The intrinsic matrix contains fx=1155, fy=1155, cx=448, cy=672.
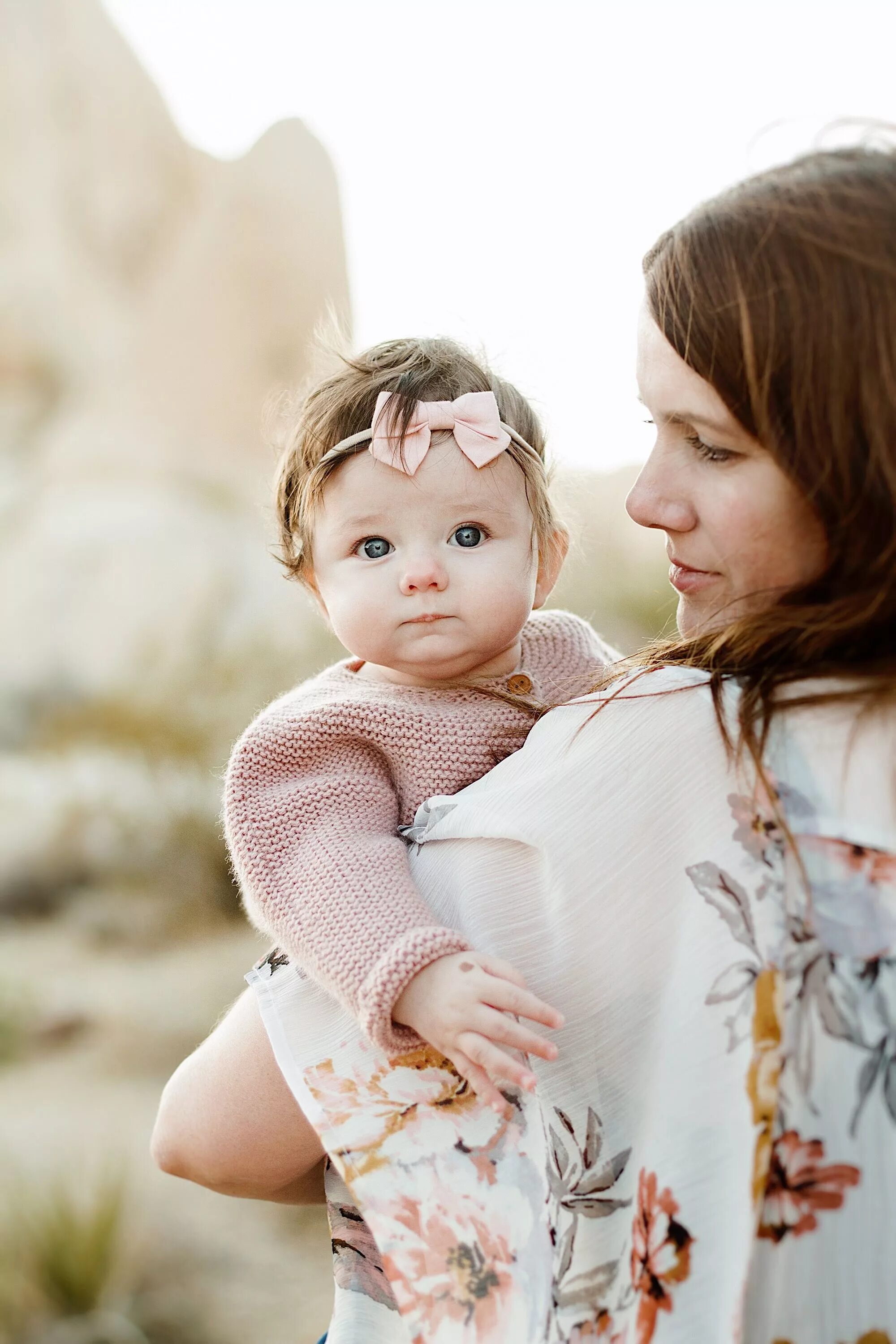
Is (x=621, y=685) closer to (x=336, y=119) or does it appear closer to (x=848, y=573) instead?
(x=848, y=573)

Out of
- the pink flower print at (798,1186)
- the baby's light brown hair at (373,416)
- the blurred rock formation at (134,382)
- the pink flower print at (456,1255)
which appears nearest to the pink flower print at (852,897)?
the pink flower print at (798,1186)

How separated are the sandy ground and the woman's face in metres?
2.63

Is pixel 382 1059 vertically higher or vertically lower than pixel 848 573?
lower

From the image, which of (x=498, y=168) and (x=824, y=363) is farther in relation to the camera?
(x=498, y=168)

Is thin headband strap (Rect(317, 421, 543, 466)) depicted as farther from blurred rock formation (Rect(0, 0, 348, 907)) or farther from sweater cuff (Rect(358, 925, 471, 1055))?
blurred rock formation (Rect(0, 0, 348, 907))

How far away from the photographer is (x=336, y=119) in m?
7.96

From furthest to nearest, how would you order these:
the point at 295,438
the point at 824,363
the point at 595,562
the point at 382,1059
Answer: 1. the point at 595,562
2. the point at 295,438
3. the point at 382,1059
4. the point at 824,363

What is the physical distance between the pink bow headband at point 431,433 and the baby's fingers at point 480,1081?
652mm

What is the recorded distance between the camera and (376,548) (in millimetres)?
1360

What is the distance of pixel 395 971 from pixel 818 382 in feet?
2.08

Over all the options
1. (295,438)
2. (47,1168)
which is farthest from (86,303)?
(295,438)

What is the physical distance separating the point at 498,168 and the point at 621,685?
22.2ft

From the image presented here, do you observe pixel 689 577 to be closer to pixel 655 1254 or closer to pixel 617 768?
pixel 617 768

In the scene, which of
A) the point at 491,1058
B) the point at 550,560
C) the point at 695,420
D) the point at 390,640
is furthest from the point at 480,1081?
the point at 550,560
